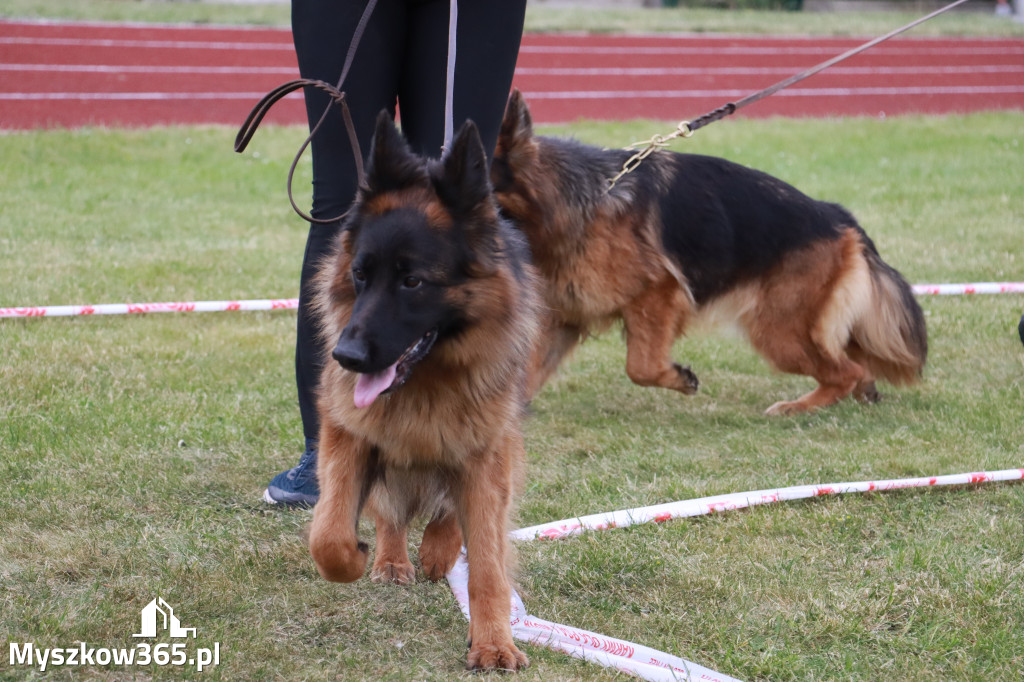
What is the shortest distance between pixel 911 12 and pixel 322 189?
31040 millimetres

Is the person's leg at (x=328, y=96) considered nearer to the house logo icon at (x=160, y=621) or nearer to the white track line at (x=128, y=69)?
the house logo icon at (x=160, y=621)

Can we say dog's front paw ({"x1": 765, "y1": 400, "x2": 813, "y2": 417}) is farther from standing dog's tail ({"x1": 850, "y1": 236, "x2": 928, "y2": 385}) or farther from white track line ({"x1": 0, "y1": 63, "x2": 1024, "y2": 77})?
white track line ({"x1": 0, "y1": 63, "x2": 1024, "y2": 77})

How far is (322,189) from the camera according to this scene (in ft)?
11.8

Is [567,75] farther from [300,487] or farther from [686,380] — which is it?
[300,487]

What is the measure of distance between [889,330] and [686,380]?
1127mm

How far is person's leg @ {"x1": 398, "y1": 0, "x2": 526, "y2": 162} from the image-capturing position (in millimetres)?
3436

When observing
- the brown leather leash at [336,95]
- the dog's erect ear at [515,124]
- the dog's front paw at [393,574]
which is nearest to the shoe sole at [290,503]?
the dog's front paw at [393,574]

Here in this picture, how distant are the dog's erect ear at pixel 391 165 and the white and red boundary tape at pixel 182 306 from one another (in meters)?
3.22

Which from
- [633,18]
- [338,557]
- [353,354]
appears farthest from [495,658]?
[633,18]

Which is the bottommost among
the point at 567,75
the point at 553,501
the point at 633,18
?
the point at 553,501

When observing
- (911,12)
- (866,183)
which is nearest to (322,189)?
(866,183)

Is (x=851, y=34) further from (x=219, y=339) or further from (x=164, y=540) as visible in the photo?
(x=164, y=540)

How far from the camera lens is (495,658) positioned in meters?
2.79

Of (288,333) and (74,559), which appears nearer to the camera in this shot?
(74,559)
